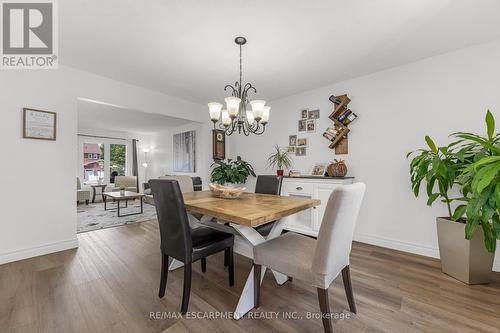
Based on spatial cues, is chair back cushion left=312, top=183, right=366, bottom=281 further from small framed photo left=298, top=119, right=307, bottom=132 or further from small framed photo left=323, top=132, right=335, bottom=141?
small framed photo left=298, top=119, right=307, bottom=132

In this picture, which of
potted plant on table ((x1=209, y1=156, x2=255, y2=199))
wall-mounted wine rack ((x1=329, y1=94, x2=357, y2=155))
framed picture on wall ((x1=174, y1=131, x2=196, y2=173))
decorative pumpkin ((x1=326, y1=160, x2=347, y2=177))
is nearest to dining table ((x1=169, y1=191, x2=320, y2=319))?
decorative pumpkin ((x1=326, y1=160, x2=347, y2=177))

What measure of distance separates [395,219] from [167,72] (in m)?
3.71

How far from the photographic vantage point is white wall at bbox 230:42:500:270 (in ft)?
7.58

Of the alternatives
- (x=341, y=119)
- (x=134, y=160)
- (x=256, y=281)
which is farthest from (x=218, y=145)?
(x=134, y=160)

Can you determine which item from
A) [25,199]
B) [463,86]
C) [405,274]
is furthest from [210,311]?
[463,86]

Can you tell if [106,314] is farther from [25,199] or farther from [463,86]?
[463,86]

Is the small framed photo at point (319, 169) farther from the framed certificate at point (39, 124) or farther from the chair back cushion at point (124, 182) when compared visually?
the chair back cushion at point (124, 182)

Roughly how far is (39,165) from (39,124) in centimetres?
51

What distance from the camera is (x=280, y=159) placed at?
12.7 feet

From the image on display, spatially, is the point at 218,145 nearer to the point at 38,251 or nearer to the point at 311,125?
the point at 311,125

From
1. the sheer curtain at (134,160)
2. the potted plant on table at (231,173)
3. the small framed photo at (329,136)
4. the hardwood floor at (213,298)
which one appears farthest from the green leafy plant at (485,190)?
the sheer curtain at (134,160)

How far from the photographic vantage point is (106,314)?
1512 millimetres

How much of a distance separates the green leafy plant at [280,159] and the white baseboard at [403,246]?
5.31ft

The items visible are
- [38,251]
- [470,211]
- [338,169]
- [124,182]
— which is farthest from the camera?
[124,182]
